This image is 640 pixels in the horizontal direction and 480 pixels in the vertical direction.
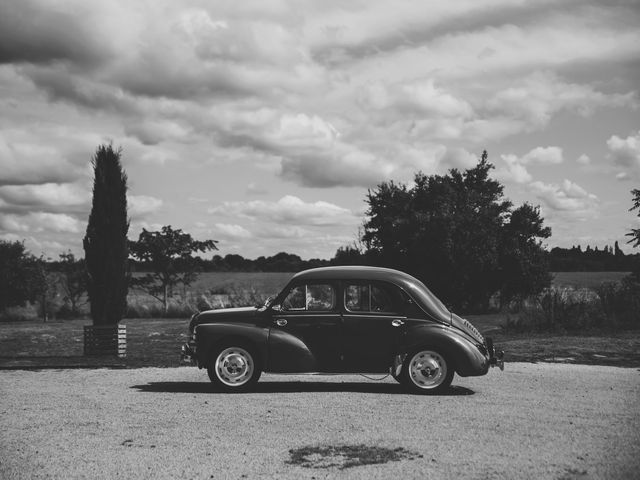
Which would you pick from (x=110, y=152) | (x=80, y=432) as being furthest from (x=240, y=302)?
(x=80, y=432)

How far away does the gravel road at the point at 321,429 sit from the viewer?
556cm

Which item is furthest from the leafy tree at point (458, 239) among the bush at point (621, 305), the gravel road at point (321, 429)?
the gravel road at point (321, 429)

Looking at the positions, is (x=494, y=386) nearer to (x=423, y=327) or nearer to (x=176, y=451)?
(x=423, y=327)

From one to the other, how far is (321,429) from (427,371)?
2.82 meters

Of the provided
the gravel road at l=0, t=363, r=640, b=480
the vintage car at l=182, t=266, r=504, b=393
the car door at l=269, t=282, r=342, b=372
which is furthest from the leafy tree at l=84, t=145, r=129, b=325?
the car door at l=269, t=282, r=342, b=372

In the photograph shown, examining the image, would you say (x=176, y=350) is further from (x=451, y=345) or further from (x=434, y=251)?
(x=434, y=251)

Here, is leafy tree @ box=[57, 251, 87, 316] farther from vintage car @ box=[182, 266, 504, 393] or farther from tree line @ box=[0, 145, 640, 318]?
vintage car @ box=[182, 266, 504, 393]

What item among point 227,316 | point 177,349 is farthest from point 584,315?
point 227,316

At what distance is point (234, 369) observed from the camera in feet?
32.4

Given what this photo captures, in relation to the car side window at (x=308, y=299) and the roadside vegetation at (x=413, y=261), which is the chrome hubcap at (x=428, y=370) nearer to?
the car side window at (x=308, y=299)

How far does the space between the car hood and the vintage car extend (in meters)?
0.02

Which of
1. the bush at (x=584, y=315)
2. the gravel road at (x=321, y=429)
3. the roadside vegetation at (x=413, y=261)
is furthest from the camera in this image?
the roadside vegetation at (x=413, y=261)

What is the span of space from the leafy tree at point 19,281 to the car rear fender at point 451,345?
33.4m

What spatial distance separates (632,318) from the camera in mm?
20750
